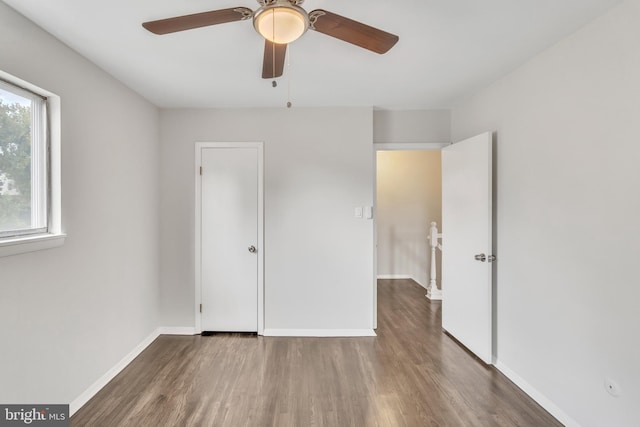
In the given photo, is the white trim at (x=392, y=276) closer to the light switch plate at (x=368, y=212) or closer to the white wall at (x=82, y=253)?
the light switch plate at (x=368, y=212)

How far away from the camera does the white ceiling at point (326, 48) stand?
163 centimetres

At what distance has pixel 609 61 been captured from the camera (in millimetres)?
1668

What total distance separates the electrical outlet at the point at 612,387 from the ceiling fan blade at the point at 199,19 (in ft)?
8.44

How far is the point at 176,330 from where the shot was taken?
3.29 metres

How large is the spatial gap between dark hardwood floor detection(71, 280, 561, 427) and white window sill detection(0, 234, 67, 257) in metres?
1.14

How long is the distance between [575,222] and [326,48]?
6.32ft

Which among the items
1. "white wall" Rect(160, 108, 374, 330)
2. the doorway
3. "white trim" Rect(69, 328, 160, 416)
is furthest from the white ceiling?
the doorway

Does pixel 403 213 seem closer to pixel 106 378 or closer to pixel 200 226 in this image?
pixel 200 226

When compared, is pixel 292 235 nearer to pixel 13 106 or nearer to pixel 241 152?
pixel 241 152

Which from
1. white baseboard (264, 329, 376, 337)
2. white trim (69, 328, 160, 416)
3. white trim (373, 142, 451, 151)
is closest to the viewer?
white trim (69, 328, 160, 416)

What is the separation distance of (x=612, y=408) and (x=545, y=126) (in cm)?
171

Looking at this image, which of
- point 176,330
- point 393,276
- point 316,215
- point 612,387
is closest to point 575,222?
point 612,387

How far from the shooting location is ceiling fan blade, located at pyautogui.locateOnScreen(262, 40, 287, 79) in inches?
59.8

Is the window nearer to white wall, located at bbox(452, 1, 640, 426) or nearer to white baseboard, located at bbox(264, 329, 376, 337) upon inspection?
white baseboard, located at bbox(264, 329, 376, 337)
